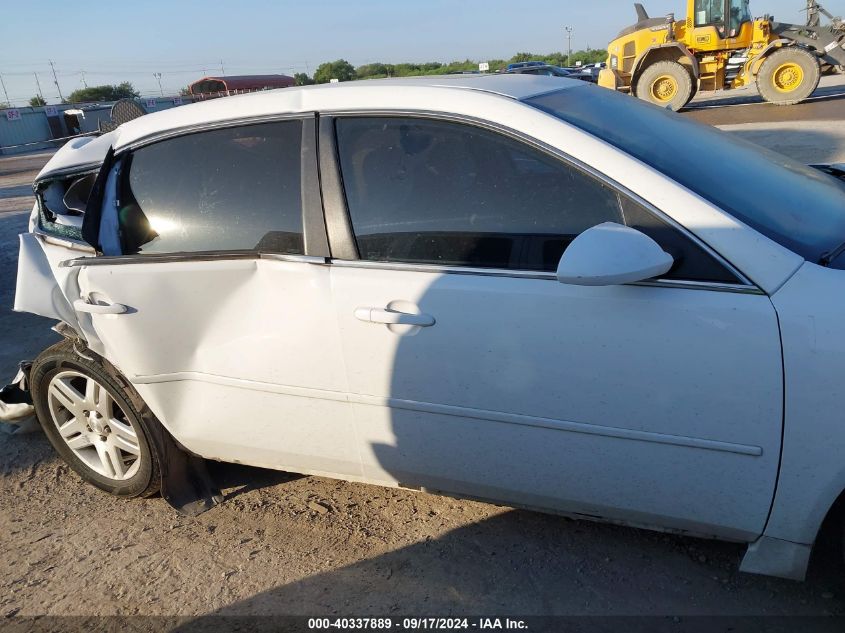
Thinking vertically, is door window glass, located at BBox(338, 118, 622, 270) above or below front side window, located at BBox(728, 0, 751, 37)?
below

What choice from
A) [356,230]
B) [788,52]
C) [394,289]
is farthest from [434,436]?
[788,52]

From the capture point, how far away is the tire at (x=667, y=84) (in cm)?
1733

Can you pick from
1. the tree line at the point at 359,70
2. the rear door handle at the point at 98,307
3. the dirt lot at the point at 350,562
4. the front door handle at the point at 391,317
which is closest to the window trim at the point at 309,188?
the front door handle at the point at 391,317

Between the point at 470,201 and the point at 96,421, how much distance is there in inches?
80.4

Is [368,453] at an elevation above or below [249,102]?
below

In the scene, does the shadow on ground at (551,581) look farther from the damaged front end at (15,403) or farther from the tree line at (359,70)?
the tree line at (359,70)

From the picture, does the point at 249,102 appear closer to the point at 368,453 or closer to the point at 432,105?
the point at 432,105

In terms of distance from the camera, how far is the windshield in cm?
208

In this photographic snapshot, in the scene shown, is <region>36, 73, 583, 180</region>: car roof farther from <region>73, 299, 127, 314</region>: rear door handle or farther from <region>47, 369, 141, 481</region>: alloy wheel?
<region>47, 369, 141, 481</region>: alloy wheel

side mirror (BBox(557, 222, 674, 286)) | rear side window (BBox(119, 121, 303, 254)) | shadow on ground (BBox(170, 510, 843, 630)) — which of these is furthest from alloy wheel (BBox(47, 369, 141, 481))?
side mirror (BBox(557, 222, 674, 286))

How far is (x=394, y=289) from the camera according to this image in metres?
2.24

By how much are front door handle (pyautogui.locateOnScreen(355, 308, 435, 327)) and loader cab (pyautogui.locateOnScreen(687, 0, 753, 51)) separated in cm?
1778

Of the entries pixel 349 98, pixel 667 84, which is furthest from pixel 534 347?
pixel 667 84

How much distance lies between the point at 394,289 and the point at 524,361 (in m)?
0.48
